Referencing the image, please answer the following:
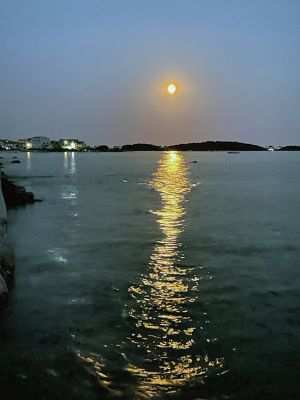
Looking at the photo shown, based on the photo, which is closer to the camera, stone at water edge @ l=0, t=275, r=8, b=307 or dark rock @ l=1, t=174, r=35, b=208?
stone at water edge @ l=0, t=275, r=8, b=307

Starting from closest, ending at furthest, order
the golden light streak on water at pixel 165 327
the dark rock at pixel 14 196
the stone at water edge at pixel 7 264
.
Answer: the golden light streak on water at pixel 165 327 < the stone at water edge at pixel 7 264 < the dark rock at pixel 14 196

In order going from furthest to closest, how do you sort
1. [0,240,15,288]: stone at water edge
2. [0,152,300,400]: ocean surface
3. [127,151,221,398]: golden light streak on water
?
[0,240,15,288]: stone at water edge → [127,151,221,398]: golden light streak on water → [0,152,300,400]: ocean surface

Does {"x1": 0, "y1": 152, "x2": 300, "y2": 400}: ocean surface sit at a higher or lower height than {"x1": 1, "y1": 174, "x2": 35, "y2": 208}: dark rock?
lower

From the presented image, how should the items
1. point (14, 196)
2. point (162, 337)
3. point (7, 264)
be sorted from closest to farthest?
point (162, 337), point (7, 264), point (14, 196)

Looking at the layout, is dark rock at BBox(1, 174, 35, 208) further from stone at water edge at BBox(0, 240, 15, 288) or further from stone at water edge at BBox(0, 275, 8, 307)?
stone at water edge at BBox(0, 275, 8, 307)

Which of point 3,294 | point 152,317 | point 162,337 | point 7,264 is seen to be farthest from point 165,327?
point 7,264

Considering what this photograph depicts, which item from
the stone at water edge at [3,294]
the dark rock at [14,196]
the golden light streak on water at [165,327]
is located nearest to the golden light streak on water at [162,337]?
the golden light streak on water at [165,327]

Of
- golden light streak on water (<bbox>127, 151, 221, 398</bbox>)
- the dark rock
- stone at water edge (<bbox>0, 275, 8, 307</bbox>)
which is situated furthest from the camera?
the dark rock

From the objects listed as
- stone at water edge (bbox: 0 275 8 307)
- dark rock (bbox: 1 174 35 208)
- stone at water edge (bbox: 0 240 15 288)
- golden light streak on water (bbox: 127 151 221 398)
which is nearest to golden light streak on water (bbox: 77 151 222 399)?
golden light streak on water (bbox: 127 151 221 398)

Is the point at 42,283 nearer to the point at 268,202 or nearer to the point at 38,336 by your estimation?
the point at 38,336

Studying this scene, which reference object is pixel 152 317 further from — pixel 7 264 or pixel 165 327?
pixel 7 264

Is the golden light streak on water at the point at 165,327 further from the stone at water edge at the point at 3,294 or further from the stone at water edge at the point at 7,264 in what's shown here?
the stone at water edge at the point at 7,264

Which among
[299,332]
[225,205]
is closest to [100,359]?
[299,332]

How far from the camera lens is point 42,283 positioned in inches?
473
